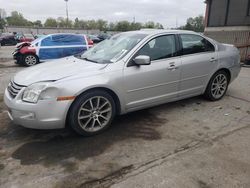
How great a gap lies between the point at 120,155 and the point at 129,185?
1.97 ft

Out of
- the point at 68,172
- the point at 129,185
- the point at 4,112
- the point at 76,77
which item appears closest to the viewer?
the point at 129,185

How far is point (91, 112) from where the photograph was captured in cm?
349

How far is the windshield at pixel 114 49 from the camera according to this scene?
3816 millimetres

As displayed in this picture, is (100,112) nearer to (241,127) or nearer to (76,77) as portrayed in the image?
(76,77)

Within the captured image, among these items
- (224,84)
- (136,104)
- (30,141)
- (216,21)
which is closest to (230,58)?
(224,84)

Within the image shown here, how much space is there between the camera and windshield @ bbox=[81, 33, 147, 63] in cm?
382

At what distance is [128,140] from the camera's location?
3436 mm

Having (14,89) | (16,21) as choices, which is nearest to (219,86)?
(14,89)

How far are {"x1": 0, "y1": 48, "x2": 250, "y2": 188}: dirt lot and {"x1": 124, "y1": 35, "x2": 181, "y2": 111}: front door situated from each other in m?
0.41

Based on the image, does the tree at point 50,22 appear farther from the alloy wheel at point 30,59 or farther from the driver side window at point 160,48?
the driver side window at point 160,48

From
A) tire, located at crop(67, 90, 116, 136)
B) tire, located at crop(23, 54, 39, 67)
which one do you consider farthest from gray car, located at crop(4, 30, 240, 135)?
tire, located at crop(23, 54, 39, 67)

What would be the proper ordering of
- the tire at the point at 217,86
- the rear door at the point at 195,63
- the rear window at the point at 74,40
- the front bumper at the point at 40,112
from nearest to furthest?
1. the front bumper at the point at 40,112
2. the rear door at the point at 195,63
3. the tire at the point at 217,86
4. the rear window at the point at 74,40

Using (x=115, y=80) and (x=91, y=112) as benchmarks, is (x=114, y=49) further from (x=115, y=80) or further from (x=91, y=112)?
(x=91, y=112)

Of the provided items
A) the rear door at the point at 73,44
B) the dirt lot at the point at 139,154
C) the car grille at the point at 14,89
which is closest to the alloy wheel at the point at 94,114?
the dirt lot at the point at 139,154
